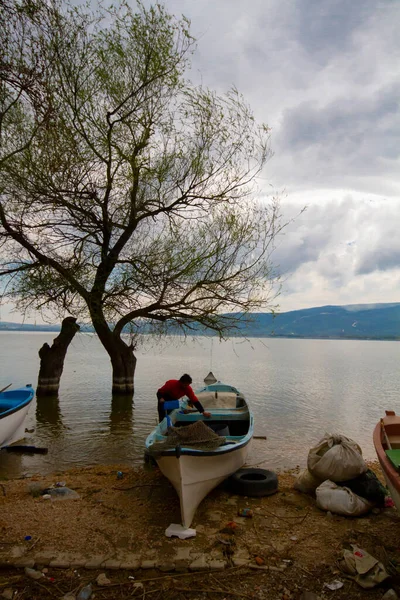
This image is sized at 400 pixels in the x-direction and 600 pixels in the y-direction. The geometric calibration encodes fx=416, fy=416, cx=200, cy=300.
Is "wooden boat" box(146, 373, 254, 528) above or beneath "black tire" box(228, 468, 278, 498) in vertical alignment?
above

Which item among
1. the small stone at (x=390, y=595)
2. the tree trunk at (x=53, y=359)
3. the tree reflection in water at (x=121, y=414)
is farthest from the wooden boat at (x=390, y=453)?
the tree trunk at (x=53, y=359)

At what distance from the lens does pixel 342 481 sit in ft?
22.9

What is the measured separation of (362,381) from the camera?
32.5m

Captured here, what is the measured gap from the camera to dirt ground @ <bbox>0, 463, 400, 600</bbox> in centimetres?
455

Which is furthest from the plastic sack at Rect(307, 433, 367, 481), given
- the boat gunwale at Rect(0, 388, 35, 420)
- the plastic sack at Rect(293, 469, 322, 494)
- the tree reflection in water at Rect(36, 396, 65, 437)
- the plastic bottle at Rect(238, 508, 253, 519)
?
the tree reflection in water at Rect(36, 396, 65, 437)

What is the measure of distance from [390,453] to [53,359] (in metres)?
16.3

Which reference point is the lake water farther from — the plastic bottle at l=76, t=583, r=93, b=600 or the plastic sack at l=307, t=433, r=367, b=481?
the plastic bottle at l=76, t=583, r=93, b=600

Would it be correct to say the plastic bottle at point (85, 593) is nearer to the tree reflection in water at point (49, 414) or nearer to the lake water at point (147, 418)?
the lake water at point (147, 418)

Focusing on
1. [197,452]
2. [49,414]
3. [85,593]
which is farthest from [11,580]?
[49,414]

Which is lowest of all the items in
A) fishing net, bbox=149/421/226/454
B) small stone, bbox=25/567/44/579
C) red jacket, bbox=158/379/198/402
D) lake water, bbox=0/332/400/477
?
lake water, bbox=0/332/400/477

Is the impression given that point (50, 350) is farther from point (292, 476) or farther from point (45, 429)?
point (292, 476)

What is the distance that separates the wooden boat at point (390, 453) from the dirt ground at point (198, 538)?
0.72m

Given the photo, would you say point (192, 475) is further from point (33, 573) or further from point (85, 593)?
point (33, 573)

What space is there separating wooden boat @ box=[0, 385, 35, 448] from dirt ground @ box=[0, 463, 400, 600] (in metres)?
2.64
